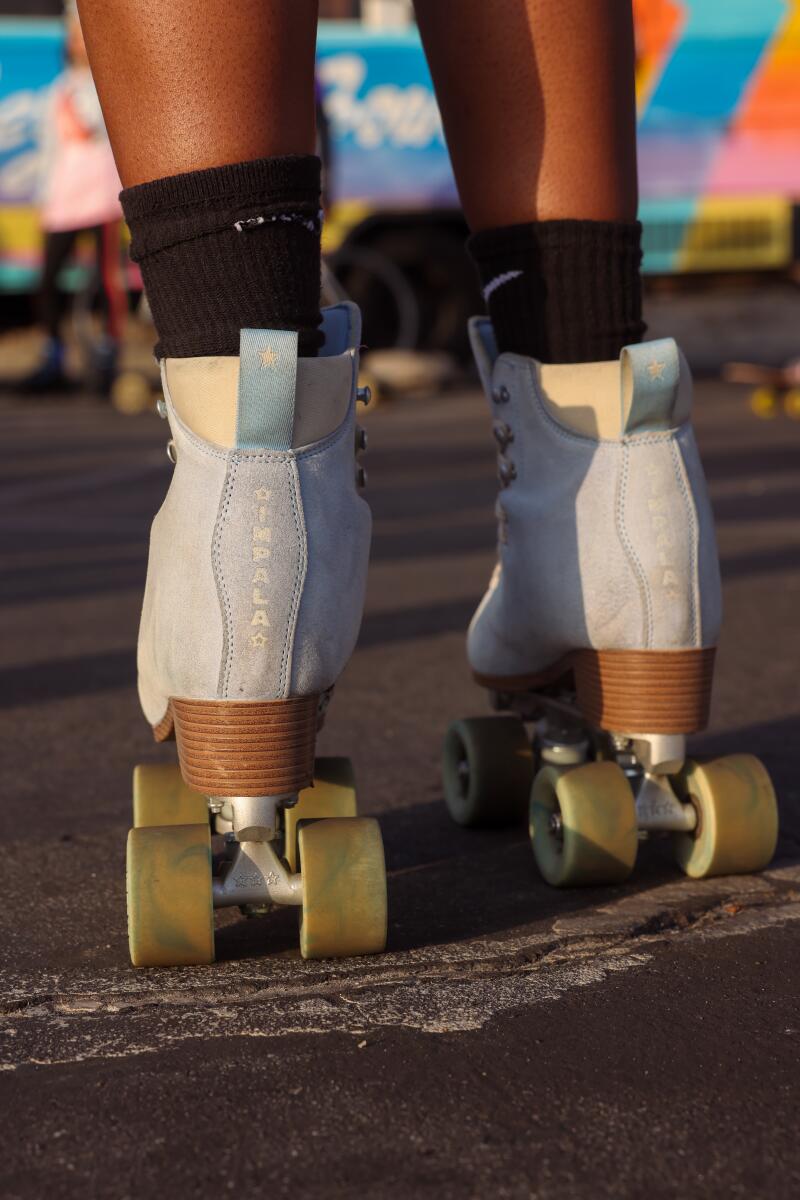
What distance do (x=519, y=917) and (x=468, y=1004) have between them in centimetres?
24

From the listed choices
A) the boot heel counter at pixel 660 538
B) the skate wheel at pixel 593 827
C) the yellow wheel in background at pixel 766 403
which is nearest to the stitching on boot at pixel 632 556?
the boot heel counter at pixel 660 538

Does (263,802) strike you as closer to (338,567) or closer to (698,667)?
(338,567)

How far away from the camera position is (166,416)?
1.51 metres

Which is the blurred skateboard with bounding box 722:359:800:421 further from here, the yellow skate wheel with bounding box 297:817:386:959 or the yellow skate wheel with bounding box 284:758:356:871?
the yellow skate wheel with bounding box 297:817:386:959

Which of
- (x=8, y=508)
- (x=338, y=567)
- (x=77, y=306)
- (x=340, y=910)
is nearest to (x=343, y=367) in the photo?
(x=338, y=567)

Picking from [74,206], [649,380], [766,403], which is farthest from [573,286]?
[74,206]

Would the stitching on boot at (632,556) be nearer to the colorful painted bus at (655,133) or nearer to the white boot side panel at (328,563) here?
the white boot side panel at (328,563)

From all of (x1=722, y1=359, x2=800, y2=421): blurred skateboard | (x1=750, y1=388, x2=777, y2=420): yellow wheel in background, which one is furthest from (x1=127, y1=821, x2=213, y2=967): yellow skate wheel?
(x1=750, y1=388, x2=777, y2=420): yellow wheel in background

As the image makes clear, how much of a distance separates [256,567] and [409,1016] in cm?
39

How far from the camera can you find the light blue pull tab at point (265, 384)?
1.37 meters

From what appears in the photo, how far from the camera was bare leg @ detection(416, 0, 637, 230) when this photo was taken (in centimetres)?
163

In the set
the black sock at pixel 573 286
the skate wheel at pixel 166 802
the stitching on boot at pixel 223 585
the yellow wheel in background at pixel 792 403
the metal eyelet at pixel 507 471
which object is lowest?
the skate wheel at pixel 166 802

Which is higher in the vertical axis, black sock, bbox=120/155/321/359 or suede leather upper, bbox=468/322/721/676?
black sock, bbox=120/155/321/359

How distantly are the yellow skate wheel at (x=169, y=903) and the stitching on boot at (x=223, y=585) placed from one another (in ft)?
0.46
